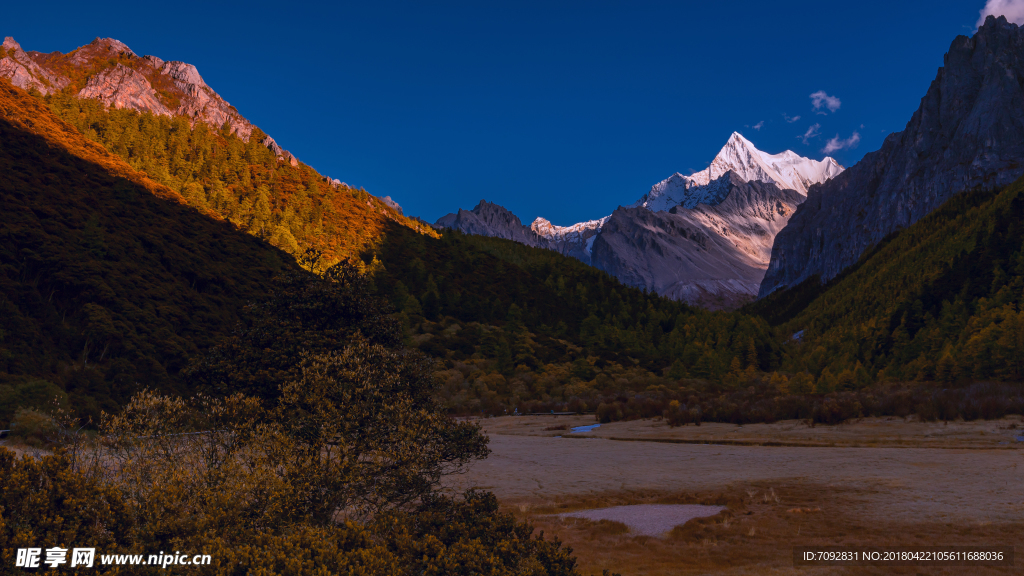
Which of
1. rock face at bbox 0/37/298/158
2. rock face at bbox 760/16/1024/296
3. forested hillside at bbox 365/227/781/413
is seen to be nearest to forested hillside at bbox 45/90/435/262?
rock face at bbox 0/37/298/158

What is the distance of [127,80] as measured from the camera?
123 m

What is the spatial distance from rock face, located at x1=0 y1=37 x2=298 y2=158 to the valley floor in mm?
128169

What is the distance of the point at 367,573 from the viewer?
6641 millimetres

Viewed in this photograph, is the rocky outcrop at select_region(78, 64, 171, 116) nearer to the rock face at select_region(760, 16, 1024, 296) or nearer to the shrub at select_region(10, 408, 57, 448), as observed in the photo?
the shrub at select_region(10, 408, 57, 448)

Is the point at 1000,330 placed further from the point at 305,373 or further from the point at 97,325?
the point at 97,325

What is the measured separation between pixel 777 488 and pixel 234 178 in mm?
115567

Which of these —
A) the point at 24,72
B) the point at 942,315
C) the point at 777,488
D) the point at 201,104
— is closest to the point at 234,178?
the point at 24,72

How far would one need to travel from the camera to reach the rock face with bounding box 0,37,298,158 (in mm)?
109375

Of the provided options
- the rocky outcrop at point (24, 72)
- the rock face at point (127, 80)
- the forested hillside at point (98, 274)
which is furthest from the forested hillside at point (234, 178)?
the forested hillside at point (98, 274)

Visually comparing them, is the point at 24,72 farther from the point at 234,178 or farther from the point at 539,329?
the point at 539,329

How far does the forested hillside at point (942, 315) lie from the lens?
4653 centimetres

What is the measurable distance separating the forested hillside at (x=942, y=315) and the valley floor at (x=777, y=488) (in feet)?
79.2

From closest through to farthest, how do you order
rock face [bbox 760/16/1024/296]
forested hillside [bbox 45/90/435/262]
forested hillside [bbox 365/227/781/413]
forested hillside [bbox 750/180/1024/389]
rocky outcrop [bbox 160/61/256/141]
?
forested hillside [bbox 750/180/1024/389] → forested hillside [bbox 365/227/781/413] → forested hillside [bbox 45/90/435/262] → rocky outcrop [bbox 160/61/256/141] → rock face [bbox 760/16/1024/296]

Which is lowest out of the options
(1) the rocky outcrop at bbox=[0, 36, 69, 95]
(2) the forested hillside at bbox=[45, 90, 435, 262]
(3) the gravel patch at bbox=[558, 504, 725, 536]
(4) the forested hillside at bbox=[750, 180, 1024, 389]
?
(3) the gravel patch at bbox=[558, 504, 725, 536]
